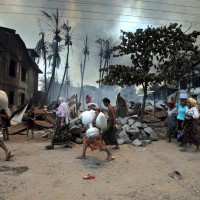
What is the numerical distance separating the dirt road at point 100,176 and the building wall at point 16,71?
496 inches

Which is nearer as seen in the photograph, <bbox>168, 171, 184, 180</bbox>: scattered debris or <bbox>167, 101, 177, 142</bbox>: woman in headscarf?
<bbox>168, 171, 184, 180</bbox>: scattered debris

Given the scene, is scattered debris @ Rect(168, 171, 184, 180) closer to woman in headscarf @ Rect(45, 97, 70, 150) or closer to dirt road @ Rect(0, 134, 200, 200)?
dirt road @ Rect(0, 134, 200, 200)

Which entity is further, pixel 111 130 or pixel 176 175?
pixel 111 130

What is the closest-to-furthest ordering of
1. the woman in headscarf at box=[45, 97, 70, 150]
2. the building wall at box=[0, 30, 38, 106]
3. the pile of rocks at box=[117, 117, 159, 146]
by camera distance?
the woman in headscarf at box=[45, 97, 70, 150] < the pile of rocks at box=[117, 117, 159, 146] < the building wall at box=[0, 30, 38, 106]

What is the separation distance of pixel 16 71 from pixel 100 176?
62.7ft

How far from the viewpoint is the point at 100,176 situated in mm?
5676

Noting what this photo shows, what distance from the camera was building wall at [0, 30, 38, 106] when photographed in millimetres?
19375

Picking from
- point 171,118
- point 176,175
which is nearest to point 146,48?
point 171,118

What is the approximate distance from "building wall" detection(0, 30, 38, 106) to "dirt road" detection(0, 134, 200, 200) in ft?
41.3

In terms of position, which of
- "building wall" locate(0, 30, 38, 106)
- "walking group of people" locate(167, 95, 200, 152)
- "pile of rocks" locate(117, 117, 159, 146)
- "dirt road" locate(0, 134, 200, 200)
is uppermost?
"building wall" locate(0, 30, 38, 106)

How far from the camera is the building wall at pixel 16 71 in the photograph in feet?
63.6

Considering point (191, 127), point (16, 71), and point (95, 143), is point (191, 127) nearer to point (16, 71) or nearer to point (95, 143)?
point (95, 143)

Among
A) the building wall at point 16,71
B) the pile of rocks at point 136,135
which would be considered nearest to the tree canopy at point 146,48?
the pile of rocks at point 136,135

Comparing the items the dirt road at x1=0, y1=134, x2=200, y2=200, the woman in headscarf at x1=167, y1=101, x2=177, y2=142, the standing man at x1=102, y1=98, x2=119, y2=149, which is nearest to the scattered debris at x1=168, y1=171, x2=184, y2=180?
the dirt road at x1=0, y1=134, x2=200, y2=200
